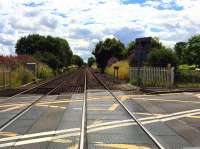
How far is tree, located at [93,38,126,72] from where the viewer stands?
9700 centimetres

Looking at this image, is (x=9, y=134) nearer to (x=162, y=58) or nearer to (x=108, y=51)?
(x=162, y=58)

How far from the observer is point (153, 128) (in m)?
13.9

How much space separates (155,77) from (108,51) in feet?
208

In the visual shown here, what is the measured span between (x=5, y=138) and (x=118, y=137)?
252cm

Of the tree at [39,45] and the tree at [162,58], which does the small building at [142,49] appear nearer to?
the tree at [162,58]

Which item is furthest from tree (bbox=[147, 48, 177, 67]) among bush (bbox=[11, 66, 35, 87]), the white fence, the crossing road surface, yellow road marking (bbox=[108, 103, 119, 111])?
yellow road marking (bbox=[108, 103, 119, 111])

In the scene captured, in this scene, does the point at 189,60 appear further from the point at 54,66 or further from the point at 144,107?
the point at 144,107

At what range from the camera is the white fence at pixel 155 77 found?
34125mm

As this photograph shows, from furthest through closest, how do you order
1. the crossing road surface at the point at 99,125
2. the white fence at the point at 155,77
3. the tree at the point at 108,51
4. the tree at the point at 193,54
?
1. the tree at the point at 108,51
2. the tree at the point at 193,54
3. the white fence at the point at 155,77
4. the crossing road surface at the point at 99,125

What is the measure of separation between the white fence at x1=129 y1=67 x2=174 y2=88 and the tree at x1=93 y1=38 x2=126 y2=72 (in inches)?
2304

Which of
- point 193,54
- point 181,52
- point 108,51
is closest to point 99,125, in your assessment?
point 193,54

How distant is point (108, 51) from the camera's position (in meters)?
98.8

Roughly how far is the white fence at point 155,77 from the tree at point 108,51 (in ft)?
192

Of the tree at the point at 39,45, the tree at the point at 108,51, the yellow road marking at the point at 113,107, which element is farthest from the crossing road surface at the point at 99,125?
the tree at the point at 39,45
